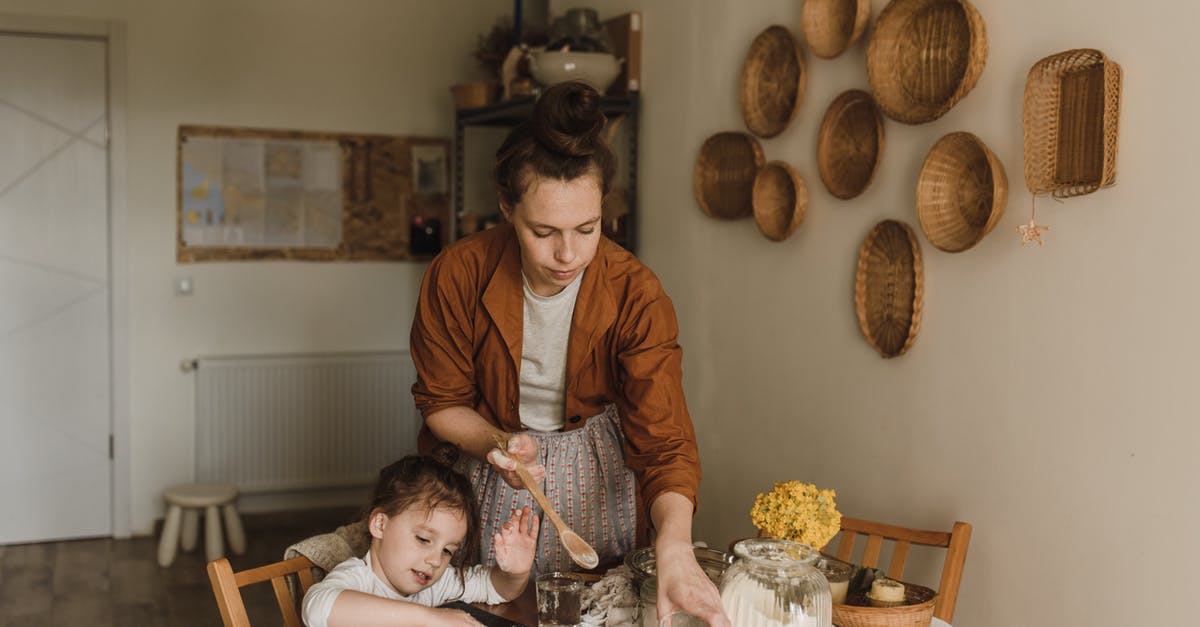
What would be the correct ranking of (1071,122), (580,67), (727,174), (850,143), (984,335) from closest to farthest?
(1071,122), (984,335), (850,143), (727,174), (580,67)

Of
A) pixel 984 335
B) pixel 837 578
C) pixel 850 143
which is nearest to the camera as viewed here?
pixel 837 578

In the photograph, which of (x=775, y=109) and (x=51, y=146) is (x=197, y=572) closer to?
(x=51, y=146)

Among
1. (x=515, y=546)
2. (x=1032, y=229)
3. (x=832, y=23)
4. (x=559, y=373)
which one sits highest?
(x=832, y=23)

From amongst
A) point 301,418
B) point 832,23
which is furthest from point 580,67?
point 301,418

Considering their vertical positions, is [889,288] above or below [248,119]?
below

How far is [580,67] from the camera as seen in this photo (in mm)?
3113

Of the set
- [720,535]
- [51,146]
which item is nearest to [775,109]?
[720,535]

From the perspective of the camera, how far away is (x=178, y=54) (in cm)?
425

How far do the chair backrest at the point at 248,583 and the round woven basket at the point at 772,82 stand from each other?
148cm

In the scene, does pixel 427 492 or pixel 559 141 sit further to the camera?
pixel 427 492

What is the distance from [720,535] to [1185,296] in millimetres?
1512

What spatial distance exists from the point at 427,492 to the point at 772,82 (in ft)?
4.62

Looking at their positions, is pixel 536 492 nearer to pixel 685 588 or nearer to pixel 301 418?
pixel 685 588

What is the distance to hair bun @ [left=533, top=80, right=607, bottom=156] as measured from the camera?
1.54 meters
